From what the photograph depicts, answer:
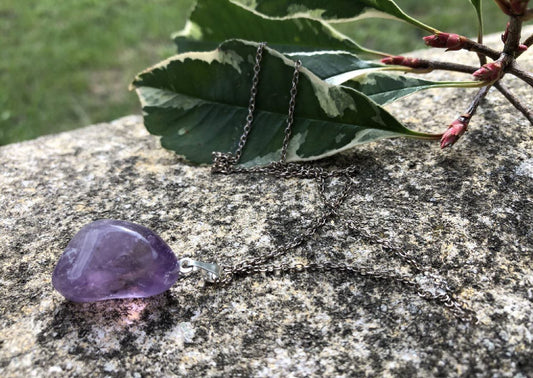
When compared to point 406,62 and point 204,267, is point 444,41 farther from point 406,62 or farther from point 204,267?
point 204,267

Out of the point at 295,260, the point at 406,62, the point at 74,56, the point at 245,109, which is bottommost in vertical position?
the point at 74,56

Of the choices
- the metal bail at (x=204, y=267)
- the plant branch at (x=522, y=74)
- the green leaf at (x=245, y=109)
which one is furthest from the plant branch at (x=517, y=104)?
the metal bail at (x=204, y=267)

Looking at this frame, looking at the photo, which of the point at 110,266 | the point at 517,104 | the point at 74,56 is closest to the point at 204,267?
the point at 110,266

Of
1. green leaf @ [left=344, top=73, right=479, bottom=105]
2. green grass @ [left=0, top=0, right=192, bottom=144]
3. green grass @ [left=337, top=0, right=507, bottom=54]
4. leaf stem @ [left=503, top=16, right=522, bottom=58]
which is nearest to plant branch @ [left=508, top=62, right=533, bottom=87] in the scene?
leaf stem @ [left=503, top=16, right=522, bottom=58]

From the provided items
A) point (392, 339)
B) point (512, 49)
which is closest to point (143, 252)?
point (392, 339)

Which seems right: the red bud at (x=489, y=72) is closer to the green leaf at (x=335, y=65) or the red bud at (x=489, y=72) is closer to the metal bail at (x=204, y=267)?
the green leaf at (x=335, y=65)
